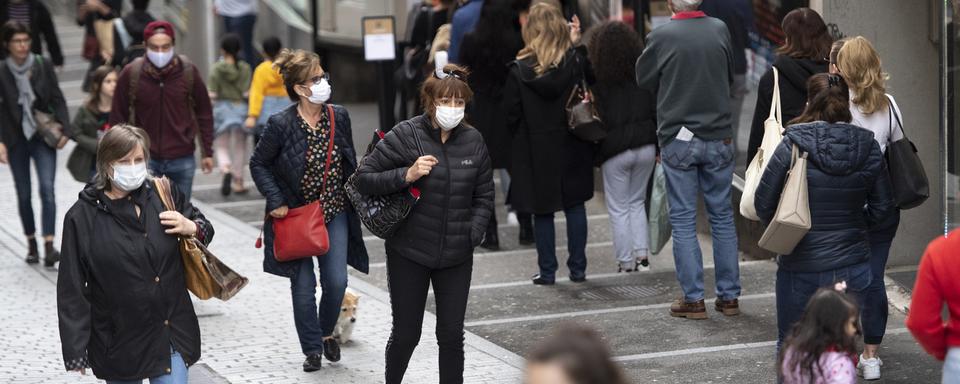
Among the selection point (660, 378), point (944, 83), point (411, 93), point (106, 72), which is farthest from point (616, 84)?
point (411, 93)

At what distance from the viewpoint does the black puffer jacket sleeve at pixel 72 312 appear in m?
5.74

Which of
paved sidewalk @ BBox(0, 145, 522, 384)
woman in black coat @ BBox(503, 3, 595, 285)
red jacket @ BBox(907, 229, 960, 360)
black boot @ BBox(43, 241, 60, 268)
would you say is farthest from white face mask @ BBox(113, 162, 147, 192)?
black boot @ BBox(43, 241, 60, 268)

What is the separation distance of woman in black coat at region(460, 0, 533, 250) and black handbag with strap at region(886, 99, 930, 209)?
3.75m

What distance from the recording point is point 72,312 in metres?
5.75

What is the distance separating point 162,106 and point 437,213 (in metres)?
3.46

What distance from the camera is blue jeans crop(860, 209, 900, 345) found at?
23.6 feet

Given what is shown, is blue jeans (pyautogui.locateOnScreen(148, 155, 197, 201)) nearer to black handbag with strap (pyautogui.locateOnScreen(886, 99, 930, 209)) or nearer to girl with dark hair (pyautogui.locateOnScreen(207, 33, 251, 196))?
girl with dark hair (pyautogui.locateOnScreen(207, 33, 251, 196))

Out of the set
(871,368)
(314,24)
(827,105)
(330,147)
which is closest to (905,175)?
(827,105)

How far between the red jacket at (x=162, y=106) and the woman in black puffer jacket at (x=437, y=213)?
3.14m

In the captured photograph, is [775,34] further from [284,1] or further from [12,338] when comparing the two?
[284,1]

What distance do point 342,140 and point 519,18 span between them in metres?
3.30

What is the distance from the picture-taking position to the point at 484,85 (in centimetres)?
1063

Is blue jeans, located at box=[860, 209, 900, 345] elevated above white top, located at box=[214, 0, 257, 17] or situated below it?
above

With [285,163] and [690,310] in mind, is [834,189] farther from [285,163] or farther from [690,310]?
[285,163]
